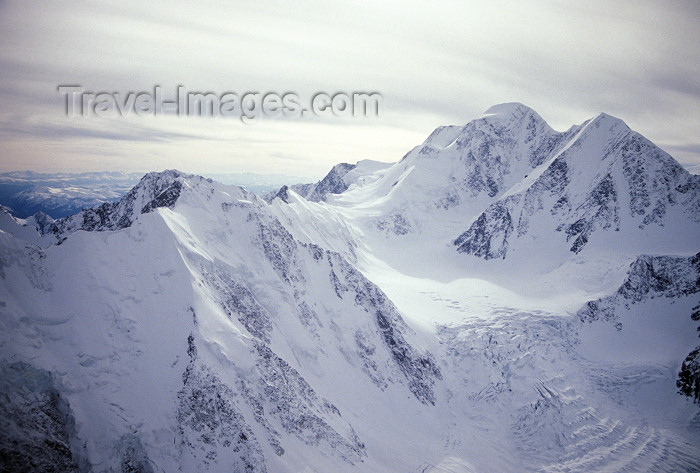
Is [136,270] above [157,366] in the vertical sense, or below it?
above

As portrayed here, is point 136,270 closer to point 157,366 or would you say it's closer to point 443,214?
point 157,366

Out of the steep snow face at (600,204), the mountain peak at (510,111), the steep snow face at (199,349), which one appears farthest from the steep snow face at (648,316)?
the mountain peak at (510,111)

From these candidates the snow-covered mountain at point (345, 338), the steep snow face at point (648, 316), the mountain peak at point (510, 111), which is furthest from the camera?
the mountain peak at point (510, 111)

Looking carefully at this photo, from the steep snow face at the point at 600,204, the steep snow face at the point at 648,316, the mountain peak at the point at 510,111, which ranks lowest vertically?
the steep snow face at the point at 648,316

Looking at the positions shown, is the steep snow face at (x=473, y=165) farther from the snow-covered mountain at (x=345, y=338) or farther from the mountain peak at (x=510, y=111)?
the snow-covered mountain at (x=345, y=338)

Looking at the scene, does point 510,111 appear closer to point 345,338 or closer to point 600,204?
point 600,204

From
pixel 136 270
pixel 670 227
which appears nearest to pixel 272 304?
pixel 136 270

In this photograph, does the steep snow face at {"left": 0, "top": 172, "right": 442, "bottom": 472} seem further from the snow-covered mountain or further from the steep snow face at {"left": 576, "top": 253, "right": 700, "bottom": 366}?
the steep snow face at {"left": 576, "top": 253, "right": 700, "bottom": 366}
